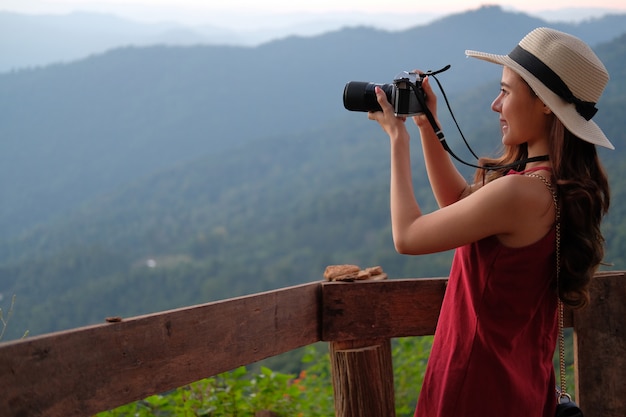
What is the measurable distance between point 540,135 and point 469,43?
46991 mm

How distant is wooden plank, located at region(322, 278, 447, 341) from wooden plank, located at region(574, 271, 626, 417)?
1.11ft

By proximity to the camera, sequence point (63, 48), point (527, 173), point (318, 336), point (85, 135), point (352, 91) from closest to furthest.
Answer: point (527, 173)
point (352, 91)
point (318, 336)
point (85, 135)
point (63, 48)

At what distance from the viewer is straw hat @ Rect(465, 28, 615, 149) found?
111cm

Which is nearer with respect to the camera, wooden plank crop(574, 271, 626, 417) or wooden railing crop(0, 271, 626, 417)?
wooden railing crop(0, 271, 626, 417)

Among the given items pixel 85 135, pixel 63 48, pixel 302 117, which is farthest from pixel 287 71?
pixel 63 48

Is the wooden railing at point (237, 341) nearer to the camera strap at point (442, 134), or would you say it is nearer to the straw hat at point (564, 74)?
the camera strap at point (442, 134)

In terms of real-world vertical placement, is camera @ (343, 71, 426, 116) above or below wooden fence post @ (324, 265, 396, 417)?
above

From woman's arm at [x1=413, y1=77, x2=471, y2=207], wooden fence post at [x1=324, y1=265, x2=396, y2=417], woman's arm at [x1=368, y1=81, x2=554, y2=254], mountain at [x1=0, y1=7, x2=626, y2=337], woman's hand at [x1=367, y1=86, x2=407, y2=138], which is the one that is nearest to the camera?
woman's arm at [x1=368, y1=81, x2=554, y2=254]

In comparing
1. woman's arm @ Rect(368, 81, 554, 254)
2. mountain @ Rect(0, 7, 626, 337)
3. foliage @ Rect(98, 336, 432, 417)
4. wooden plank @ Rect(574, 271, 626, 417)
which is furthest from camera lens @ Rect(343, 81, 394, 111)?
mountain @ Rect(0, 7, 626, 337)

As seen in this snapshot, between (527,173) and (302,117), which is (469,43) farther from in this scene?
(527,173)

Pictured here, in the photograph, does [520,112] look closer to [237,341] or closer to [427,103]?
[427,103]

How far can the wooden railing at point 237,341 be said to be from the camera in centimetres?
111

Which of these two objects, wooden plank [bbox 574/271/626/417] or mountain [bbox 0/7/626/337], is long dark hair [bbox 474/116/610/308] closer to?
wooden plank [bbox 574/271/626/417]

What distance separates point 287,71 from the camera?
58.8 metres
